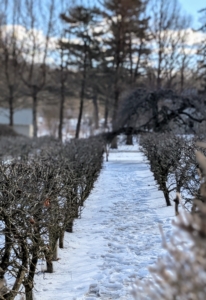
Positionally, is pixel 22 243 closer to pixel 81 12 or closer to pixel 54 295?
pixel 54 295

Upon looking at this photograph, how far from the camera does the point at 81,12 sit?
3212 cm

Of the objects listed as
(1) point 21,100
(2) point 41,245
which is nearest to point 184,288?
(2) point 41,245

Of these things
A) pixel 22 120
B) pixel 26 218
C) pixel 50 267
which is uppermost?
pixel 22 120

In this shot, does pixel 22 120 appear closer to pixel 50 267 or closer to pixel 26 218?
pixel 50 267

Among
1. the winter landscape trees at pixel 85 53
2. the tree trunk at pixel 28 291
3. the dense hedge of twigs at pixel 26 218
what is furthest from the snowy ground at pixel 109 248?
the winter landscape trees at pixel 85 53

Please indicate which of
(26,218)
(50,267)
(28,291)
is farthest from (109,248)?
(26,218)

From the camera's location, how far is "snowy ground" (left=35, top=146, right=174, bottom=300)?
432 centimetres

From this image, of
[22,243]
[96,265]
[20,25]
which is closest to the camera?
[22,243]

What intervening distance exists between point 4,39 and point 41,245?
102 ft

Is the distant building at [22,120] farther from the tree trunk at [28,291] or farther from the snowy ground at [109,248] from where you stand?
the tree trunk at [28,291]

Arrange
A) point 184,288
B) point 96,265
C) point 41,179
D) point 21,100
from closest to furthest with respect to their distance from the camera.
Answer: point 184,288 → point 41,179 → point 96,265 → point 21,100

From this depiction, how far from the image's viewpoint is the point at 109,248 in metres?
5.61

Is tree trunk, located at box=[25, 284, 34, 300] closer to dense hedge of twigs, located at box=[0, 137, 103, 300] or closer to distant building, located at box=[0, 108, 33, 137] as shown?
dense hedge of twigs, located at box=[0, 137, 103, 300]

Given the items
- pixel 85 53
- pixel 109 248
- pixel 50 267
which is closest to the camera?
pixel 50 267
